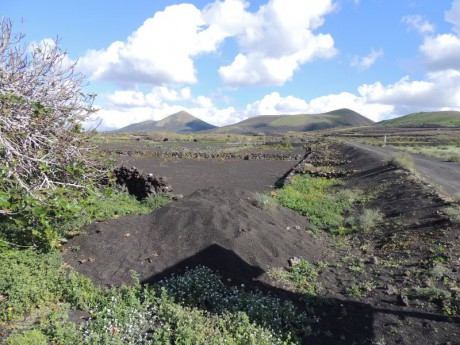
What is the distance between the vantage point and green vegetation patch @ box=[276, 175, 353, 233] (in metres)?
10.6

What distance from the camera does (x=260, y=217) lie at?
30.5 feet

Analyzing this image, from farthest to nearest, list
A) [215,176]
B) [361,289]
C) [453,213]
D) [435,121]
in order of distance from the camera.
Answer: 1. [435,121]
2. [215,176]
3. [453,213]
4. [361,289]

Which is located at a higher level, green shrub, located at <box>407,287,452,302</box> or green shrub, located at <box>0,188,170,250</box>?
green shrub, located at <box>0,188,170,250</box>

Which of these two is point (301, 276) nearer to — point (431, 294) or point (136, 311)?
point (431, 294)

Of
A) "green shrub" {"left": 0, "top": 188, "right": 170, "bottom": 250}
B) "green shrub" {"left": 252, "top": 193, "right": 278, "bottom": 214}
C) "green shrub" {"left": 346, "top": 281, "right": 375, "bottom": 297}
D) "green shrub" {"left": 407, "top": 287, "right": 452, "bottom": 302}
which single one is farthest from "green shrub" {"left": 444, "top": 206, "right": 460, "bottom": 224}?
"green shrub" {"left": 0, "top": 188, "right": 170, "bottom": 250}

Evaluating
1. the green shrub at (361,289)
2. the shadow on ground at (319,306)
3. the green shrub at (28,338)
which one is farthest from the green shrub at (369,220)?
the green shrub at (28,338)

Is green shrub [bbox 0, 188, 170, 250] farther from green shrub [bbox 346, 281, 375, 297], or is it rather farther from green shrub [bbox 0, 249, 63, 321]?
green shrub [bbox 346, 281, 375, 297]

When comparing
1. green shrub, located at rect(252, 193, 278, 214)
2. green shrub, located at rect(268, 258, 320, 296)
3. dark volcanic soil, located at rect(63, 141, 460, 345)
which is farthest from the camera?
green shrub, located at rect(252, 193, 278, 214)

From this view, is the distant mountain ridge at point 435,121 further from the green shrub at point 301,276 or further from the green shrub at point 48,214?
the green shrub at point 48,214

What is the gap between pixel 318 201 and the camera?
12.9 metres

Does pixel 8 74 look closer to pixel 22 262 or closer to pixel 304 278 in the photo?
pixel 22 262

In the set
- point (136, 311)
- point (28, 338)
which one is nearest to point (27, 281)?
point (28, 338)

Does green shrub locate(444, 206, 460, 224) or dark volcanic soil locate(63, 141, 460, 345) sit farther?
green shrub locate(444, 206, 460, 224)

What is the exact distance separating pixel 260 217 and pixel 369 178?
9.09 m
